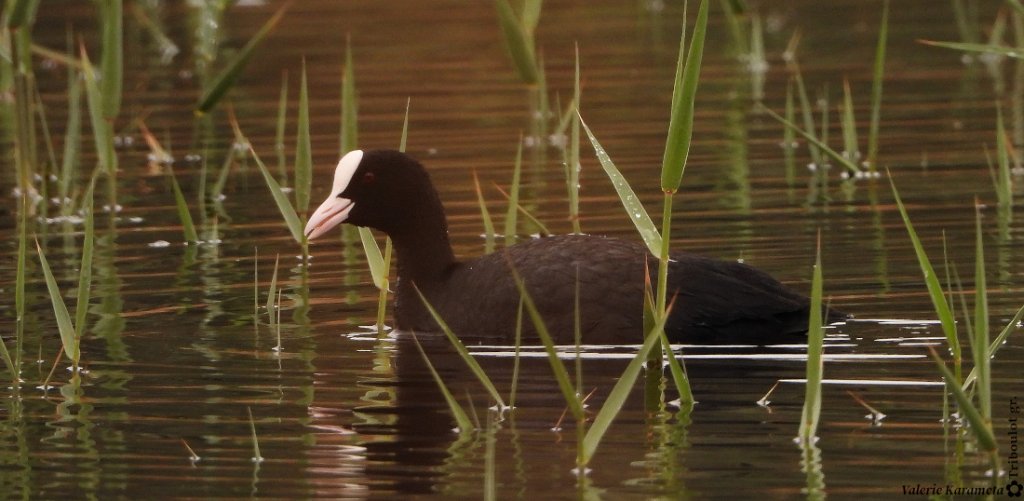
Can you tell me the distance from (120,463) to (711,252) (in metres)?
3.65

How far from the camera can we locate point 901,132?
11.6 metres

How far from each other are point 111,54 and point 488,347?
2162 mm

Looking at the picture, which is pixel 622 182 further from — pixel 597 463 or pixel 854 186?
pixel 854 186

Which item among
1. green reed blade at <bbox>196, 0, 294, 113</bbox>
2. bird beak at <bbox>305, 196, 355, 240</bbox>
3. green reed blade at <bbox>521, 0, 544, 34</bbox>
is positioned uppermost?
green reed blade at <bbox>521, 0, 544, 34</bbox>

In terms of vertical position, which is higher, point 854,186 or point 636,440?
point 854,186

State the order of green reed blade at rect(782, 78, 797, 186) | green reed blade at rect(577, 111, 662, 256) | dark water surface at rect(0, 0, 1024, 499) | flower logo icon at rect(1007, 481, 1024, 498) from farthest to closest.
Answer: green reed blade at rect(782, 78, 797, 186), green reed blade at rect(577, 111, 662, 256), dark water surface at rect(0, 0, 1024, 499), flower logo icon at rect(1007, 481, 1024, 498)

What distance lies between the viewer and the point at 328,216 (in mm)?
7285

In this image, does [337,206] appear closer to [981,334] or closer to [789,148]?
[981,334]

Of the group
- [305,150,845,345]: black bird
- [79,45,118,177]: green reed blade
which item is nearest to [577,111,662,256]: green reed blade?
[305,150,845,345]: black bird

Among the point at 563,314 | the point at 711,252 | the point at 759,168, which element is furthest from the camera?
the point at 759,168

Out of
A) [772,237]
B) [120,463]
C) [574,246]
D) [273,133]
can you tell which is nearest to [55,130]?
[273,133]

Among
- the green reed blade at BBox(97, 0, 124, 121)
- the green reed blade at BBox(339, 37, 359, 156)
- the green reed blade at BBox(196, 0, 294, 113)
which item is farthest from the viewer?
the green reed blade at BBox(339, 37, 359, 156)

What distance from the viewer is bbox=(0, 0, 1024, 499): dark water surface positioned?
4.96 meters

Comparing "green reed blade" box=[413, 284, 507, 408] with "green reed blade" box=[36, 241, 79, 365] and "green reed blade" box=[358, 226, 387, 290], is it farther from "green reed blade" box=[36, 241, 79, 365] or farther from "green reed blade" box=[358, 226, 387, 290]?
"green reed blade" box=[358, 226, 387, 290]
